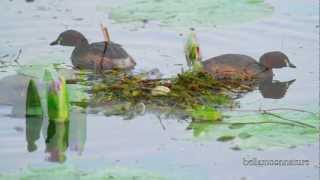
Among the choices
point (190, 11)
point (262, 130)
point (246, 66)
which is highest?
point (190, 11)

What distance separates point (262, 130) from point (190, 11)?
10.9 feet

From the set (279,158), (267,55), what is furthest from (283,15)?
(279,158)

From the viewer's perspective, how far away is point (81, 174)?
17.1 feet

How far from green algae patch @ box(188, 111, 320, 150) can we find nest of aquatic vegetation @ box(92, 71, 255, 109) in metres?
0.31

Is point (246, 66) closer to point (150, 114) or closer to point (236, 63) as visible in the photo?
point (236, 63)

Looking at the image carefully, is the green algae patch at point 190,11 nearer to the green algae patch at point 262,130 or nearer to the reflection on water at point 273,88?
the reflection on water at point 273,88

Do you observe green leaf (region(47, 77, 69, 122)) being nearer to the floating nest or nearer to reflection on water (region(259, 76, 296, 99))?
the floating nest

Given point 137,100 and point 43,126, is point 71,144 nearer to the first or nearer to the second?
point 43,126

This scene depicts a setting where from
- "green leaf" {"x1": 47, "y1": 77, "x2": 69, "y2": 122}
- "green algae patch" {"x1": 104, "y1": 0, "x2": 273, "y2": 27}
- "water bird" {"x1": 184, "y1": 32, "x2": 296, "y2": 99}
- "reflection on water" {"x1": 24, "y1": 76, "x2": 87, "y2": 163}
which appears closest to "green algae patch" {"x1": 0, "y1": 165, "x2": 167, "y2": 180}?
"reflection on water" {"x1": 24, "y1": 76, "x2": 87, "y2": 163}

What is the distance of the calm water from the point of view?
549 cm

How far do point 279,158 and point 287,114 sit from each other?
2.58 feet

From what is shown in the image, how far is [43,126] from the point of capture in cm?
614

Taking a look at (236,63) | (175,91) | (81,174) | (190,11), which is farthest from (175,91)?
(190,11)

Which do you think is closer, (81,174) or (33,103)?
(81,174)
